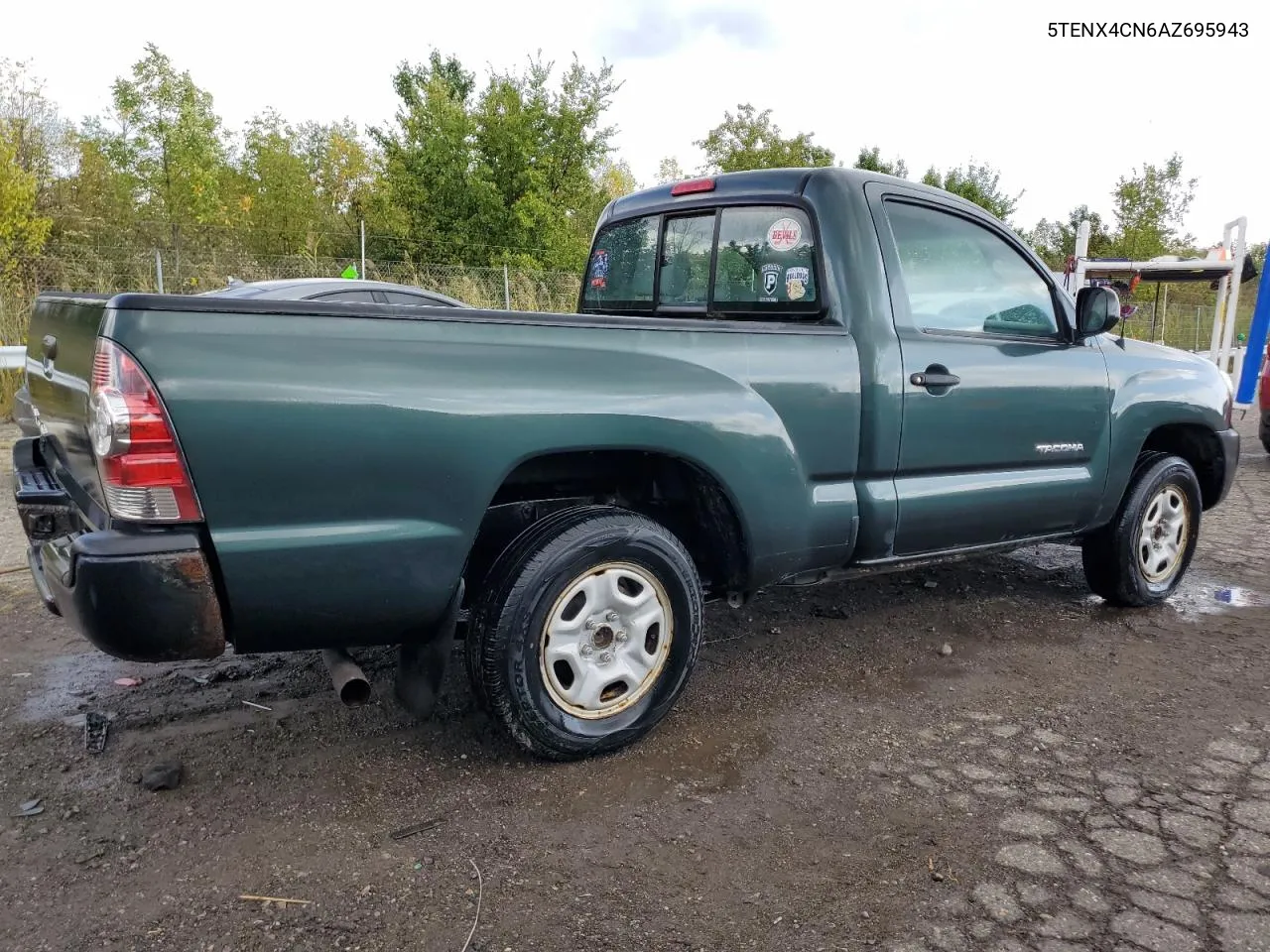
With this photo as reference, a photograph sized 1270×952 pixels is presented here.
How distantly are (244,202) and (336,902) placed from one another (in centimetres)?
3218

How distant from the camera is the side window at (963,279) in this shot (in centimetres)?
363

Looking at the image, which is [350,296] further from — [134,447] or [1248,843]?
[1248,843]

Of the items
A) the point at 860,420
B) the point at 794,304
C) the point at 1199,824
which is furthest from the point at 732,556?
the point at 1199,824

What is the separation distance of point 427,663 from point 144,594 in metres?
0.83

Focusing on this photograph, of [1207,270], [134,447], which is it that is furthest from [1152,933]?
[1207,270]

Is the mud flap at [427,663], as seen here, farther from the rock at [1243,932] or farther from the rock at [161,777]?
the rock at [1243,932]

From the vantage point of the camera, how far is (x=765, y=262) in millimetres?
3682

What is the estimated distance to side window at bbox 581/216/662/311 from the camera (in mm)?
4246

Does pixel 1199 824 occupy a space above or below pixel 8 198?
below

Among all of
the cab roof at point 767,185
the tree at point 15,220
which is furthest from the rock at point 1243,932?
the tree at point 15,220

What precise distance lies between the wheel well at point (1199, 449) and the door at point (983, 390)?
80 centimetres

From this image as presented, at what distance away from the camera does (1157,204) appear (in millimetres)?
24125

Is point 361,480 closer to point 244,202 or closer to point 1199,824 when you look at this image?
point 1199,824

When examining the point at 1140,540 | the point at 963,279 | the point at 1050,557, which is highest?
the point at 963,279
